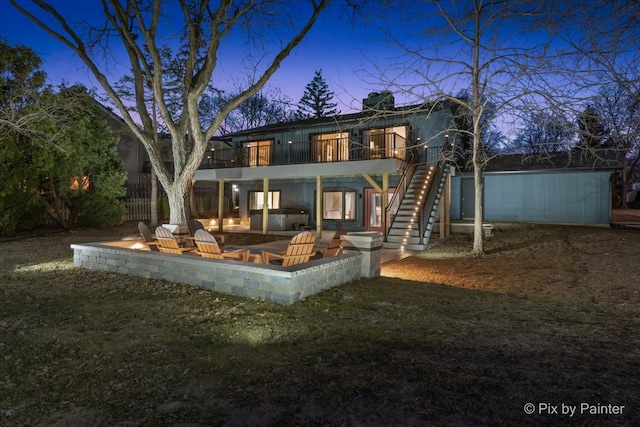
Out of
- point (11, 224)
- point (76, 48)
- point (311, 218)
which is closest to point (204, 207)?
point (311, 218)

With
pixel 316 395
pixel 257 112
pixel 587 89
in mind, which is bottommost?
pixel 316 395

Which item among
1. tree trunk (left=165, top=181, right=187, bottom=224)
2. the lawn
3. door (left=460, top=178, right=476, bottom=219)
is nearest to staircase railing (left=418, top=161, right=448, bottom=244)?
door (left=460, top=178, right=476, bottom=219)

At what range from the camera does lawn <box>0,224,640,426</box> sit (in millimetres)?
2928

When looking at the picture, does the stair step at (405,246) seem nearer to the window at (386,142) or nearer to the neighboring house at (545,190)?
the window at (386,142)

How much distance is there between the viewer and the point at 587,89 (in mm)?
6812

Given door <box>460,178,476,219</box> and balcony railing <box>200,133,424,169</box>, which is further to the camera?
door <box>460,178,476,219</box>

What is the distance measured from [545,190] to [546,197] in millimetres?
323

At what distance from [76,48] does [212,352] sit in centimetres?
1035

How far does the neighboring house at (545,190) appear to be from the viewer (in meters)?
16.5

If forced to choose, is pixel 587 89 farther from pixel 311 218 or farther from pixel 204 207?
pixel 204 207

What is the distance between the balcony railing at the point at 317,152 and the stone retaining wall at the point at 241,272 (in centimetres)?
987

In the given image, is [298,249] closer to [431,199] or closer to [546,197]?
[431,199]

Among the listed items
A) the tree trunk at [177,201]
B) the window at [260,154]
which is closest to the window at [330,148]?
the window at [260,154]

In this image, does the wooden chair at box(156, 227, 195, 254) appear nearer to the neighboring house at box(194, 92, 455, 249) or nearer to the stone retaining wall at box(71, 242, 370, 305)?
the stone retaining wall at box(71, 242, 370, 305)
